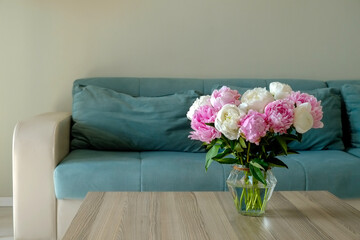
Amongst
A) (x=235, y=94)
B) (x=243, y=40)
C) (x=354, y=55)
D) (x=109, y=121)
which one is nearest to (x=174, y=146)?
(x=109, y=121)

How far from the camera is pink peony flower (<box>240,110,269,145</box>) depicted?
124cm

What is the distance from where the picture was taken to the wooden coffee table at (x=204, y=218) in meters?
1.24

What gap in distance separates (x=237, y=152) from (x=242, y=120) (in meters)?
0.15

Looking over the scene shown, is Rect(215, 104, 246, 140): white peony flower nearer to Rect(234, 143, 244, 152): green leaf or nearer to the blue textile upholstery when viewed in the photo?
Rect(234, 143, 244, 152): green leaf

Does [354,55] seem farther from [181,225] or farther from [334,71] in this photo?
[181,225]

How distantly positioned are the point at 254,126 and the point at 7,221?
2.01 metres

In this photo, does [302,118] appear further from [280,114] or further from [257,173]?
[257,173]

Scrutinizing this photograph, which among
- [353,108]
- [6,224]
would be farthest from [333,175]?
[6,224]

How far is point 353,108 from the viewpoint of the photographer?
276cm

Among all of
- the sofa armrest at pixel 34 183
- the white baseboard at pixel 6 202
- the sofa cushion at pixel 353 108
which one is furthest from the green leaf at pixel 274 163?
the white baseboard at pixel 6 202

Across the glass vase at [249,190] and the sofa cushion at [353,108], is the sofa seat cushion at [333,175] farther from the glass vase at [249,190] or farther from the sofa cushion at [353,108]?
the glass vase at [249,190]

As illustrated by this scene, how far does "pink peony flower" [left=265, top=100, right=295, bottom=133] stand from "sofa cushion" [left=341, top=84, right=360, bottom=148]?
1.61m

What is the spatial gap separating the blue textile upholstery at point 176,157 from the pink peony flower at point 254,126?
35.0 inches

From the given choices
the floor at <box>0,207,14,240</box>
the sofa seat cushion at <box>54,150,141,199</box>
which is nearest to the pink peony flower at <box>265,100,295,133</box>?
the sofa seat cushion at <box>54,150,141,199</box>
